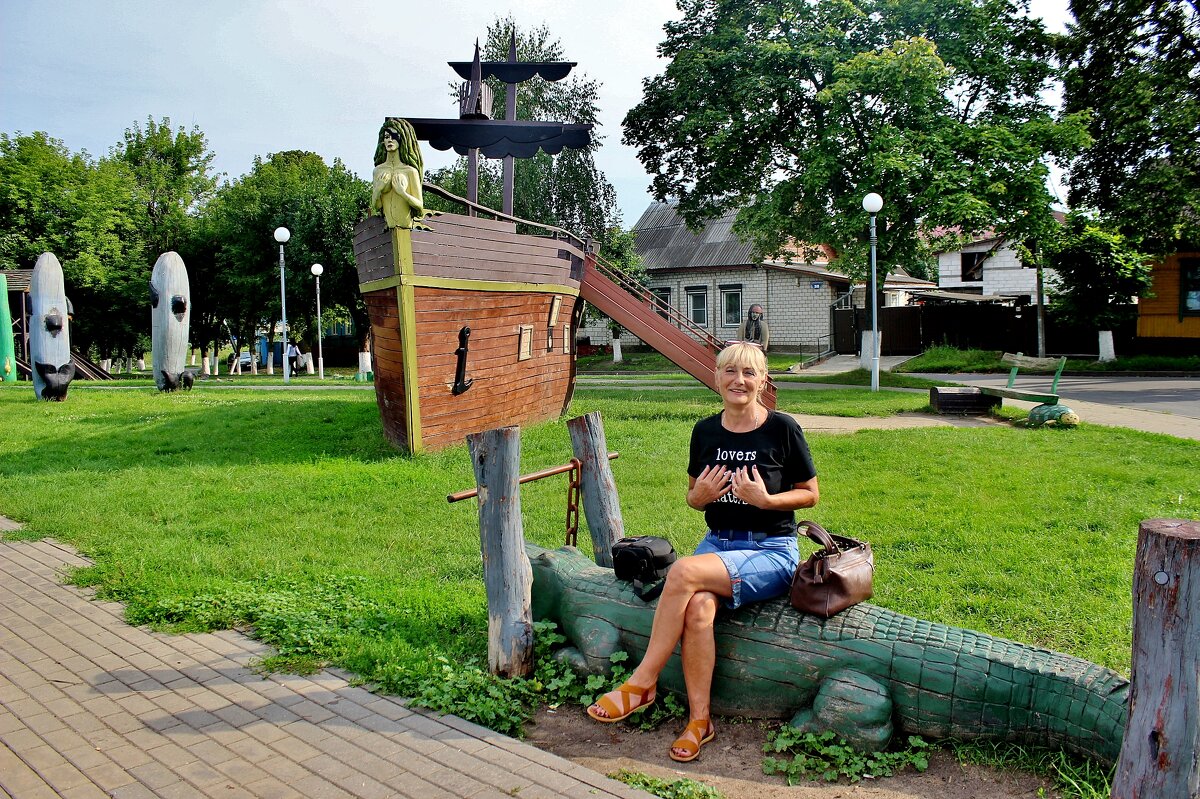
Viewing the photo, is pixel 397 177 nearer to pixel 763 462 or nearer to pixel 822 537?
pixel 763 462

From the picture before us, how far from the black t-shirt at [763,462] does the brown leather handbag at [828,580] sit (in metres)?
0.20

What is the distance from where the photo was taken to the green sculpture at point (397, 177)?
10.2 m

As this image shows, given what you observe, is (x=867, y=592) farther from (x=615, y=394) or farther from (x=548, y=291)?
(x=615, y=394)

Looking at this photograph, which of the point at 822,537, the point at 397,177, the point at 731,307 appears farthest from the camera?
the point at 731,307

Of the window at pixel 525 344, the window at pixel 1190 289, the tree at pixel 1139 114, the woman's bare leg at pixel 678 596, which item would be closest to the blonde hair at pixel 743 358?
the woman's bare leg at pixel 678 596

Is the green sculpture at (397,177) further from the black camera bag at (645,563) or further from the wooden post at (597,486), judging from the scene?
the black camera bag at (645,563)

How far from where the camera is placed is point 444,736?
3875mm

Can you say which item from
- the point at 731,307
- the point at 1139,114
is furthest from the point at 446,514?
the point at 731,307

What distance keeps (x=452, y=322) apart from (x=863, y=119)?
15.3 metres

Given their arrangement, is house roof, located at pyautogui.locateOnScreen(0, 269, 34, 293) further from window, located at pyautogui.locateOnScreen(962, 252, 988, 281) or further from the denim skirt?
window, located at pyautogui.locateOnScreen(962, 252, 988, 281)

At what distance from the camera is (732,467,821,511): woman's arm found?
12.9ft

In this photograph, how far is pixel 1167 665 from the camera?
2.74 metres

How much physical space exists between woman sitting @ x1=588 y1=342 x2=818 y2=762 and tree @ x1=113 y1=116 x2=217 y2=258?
148 feet

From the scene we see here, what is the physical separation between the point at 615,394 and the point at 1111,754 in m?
16.5
